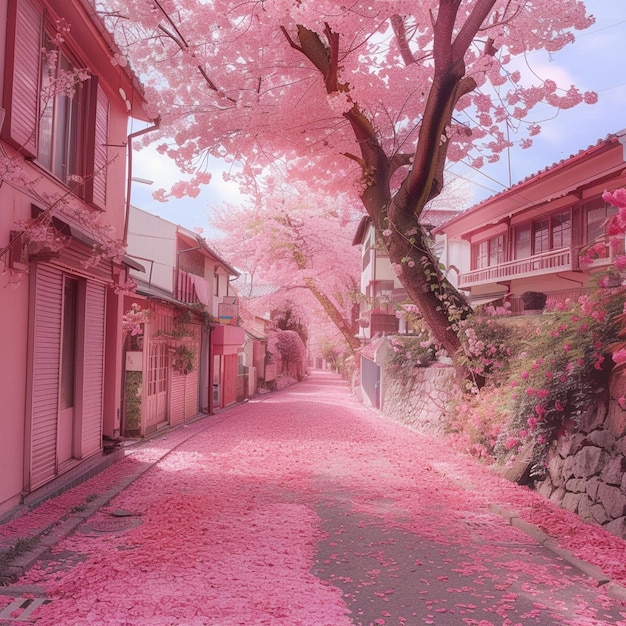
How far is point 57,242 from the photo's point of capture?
668 centimetres

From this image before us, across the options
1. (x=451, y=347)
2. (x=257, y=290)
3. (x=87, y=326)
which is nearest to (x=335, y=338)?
(x=257, y=290)

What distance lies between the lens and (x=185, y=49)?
922cm

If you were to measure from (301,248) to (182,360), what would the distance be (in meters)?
16.4

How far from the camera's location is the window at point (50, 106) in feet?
21.6

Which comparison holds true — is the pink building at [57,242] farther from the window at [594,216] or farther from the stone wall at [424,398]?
the window at [594,216]

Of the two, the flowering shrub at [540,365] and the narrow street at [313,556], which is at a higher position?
the flowering shrub at [540,365]

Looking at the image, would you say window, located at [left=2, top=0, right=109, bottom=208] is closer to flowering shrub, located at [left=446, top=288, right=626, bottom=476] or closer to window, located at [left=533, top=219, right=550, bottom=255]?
flowering shrub, located at [left=446, top=288, right=626, bottom=476]

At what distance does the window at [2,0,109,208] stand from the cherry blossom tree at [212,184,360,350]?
20.8 meters

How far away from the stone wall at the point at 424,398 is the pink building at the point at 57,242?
7.69 m

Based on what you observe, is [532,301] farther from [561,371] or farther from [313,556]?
[313,556]

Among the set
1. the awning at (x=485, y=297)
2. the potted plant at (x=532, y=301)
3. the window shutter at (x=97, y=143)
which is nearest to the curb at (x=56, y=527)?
the window shutter at (x=97, y=143)

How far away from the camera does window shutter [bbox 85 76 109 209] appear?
9.22 meters

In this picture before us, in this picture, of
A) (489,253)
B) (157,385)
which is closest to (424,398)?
(157,385)

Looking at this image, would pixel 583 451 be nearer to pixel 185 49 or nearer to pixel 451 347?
pixel 451 347
